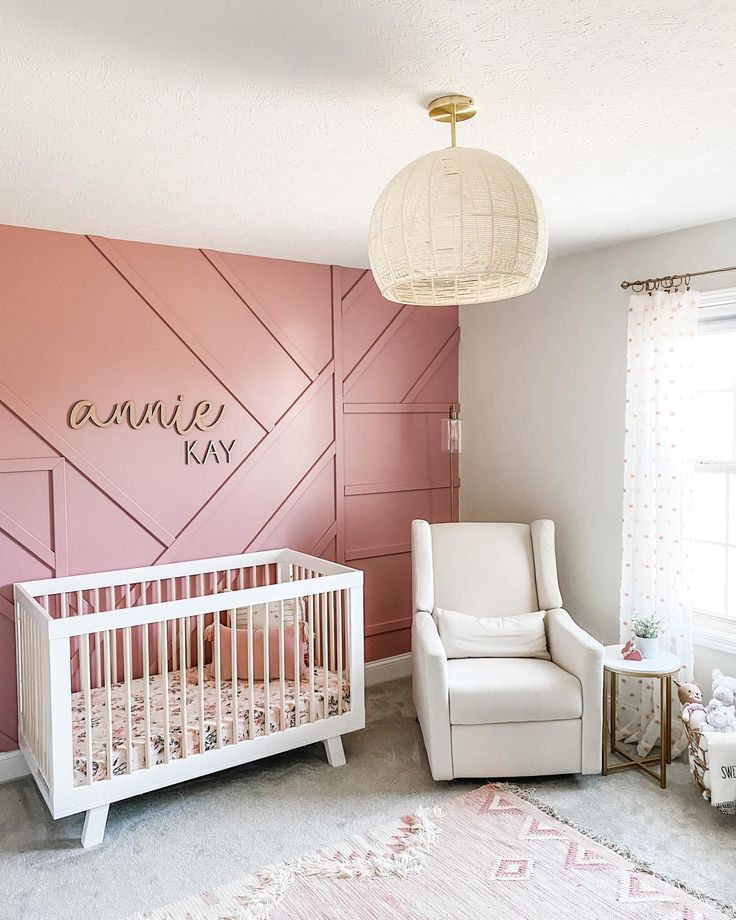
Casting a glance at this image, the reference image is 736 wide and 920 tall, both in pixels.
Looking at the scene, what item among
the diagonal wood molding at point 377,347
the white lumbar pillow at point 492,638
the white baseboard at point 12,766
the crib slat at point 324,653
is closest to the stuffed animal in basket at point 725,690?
the white lumbar pillow at point 492,638

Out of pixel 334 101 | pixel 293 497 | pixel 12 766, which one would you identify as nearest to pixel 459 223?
pixel 334 101

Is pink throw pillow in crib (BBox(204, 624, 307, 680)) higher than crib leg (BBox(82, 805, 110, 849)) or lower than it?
higher

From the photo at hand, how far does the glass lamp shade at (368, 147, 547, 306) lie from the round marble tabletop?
1.91 metres

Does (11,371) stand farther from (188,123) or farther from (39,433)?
(188,123)

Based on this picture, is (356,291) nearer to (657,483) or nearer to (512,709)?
(657,483)

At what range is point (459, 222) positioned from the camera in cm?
171

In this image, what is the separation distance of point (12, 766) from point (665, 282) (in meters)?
3.53

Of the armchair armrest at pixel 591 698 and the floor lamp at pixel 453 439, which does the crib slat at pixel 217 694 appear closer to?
the armchair armrest at pixel 591 698

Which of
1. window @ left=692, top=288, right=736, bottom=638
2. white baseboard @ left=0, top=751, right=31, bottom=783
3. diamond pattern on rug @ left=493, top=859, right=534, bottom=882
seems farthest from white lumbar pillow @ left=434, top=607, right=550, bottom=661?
white baseboard @ left=0, top=751, right=31, bottom=783

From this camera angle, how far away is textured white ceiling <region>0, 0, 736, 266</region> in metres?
1.53

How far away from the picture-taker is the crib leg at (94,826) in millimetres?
2574

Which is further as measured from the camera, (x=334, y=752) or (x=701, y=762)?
(x=334, y=752)

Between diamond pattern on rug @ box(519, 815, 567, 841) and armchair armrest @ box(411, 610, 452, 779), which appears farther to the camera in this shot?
armchair armrest @ box(411, 610, 452, 779)

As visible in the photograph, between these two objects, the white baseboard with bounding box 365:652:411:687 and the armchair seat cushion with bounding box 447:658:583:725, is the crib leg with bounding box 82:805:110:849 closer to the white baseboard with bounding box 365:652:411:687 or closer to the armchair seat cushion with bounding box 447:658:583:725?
the armchair seat cushion with bounding box 447:658:583:725
